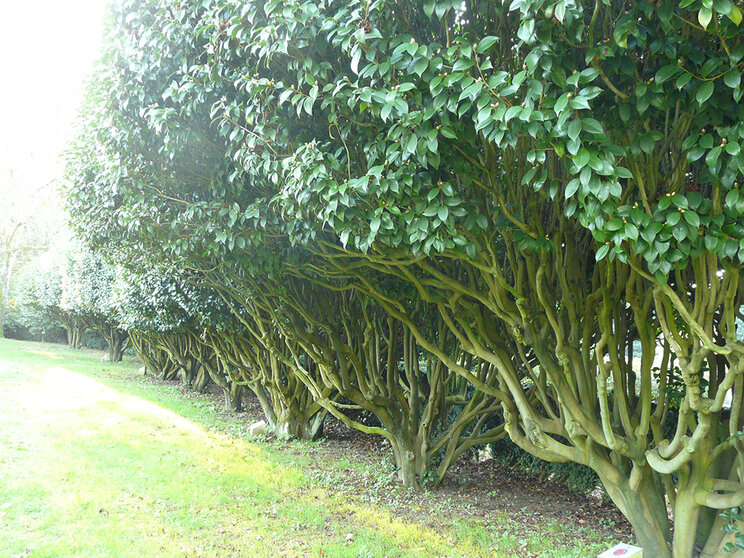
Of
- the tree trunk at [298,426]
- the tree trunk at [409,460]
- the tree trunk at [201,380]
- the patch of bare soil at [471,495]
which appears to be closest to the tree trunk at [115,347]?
the tree trunk at [201,380]

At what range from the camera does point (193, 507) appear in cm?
611

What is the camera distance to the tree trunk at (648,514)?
4738mm

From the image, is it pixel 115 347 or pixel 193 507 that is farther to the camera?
pixel 115 347

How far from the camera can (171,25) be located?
13.6 feet

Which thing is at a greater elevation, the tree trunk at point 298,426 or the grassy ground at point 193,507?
the tree trunk at point 298,426

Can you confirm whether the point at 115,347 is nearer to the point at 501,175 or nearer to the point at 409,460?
the point at 409,460

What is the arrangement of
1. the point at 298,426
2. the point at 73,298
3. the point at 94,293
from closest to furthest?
the point at 298,426, the point at 94,293, the point at 73,298

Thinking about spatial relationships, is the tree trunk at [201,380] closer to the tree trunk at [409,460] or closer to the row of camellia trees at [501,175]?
the row of camellia trees at [501,175]

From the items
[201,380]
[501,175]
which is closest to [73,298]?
[201,380]

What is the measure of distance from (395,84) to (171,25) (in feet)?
7.12

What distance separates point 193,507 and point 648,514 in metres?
4.90

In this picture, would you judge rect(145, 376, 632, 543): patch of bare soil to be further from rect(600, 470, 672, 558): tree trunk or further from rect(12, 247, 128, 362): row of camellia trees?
rect(12, 247, 128, 362): row of camellia trees

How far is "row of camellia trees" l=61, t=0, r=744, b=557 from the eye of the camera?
2.75m

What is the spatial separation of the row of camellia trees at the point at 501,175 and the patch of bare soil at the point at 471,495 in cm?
130
